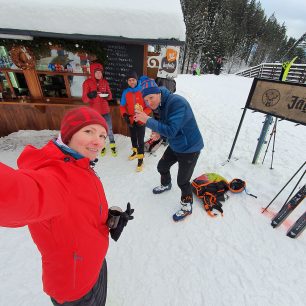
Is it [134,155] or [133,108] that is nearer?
[133,108]

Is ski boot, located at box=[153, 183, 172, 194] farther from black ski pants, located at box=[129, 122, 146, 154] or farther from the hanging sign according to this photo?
the hanging sign

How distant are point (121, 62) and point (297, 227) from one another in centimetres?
505

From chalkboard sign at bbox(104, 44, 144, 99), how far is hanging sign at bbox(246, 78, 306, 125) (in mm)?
2841

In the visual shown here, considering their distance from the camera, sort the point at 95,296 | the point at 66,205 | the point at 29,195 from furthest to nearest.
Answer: the point at 95,296 < the point at 66,205 < the point at 29,195

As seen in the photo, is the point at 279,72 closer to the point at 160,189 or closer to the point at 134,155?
the point at 134,155

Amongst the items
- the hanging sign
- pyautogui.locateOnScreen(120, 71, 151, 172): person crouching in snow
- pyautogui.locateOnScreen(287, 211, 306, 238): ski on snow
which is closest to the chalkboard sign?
pyautogui.locateOnScreen(120, 71, 151, 172): person crouching in snow

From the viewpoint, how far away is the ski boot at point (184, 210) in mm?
3499

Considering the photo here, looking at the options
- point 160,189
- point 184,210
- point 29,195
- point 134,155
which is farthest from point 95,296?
point 134,155

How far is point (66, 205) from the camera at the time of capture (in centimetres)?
108

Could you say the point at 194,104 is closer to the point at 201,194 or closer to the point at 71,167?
the point at 201,194

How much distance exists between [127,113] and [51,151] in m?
3.43

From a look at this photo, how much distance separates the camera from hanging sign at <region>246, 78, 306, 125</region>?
11.5 feet

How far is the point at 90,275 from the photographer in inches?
59.0

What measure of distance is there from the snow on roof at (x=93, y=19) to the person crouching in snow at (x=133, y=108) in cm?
90
